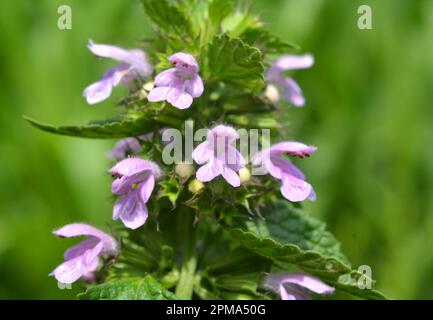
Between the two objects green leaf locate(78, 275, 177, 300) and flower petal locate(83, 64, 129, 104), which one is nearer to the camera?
green leaf locate(78, 275, 177, 300)

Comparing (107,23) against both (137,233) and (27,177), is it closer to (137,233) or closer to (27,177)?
(27,177)

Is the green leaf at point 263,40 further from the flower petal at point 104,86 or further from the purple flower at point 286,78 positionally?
the flower petal at point 104,86

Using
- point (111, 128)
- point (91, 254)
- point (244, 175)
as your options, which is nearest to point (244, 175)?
point (244, 175)

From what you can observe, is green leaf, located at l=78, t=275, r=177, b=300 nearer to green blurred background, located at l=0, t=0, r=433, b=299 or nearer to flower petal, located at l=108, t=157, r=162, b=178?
flower petal, located at l=108, t=157, r=162, b=178

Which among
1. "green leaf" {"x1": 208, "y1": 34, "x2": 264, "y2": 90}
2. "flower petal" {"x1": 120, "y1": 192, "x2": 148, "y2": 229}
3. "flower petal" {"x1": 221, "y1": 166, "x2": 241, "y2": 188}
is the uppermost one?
"green leaf" {"x1": 208, "y1": 34, "x2": 264, "y2": 90}

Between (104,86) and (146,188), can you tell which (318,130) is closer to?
(104,86)

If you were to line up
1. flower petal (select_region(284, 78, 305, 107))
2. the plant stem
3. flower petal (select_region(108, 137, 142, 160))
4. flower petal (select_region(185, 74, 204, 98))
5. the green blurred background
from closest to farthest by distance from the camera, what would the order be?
flower petal (select_region(185, 74, 204, 98)) < the plant stem < flower petal (select_region(108, 137, 142, 160)) < flower petal (select_region(284, 78, 305, 107)) < the green blurred background

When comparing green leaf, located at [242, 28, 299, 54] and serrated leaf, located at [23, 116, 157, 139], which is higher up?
green leaf, located at [242, 28, 299, 54]

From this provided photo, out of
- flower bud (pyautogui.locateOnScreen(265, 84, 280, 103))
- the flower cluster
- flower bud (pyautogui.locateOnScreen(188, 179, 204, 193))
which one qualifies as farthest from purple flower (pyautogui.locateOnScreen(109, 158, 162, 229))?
flower bud (pyautogui.locateOnScreen(265, 84, 280, 103))
